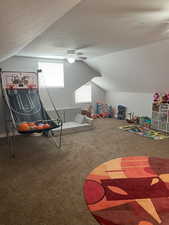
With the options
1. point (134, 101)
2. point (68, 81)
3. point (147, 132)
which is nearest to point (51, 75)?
point (68, 81)

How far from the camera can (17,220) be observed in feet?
5.42

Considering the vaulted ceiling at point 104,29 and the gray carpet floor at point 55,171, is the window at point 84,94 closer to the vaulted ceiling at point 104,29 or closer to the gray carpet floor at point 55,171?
the vaulted ceiling at point 104,29

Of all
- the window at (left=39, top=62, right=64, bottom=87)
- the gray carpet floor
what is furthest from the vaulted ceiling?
the gray carpet floor

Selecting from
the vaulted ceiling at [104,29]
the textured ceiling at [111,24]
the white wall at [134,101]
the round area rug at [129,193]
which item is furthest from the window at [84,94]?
the round area rug at [129,193]

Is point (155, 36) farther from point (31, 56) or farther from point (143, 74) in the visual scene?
point (31, 56)

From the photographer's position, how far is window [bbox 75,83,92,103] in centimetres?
618

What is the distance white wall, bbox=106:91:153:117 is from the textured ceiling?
7.73 ft

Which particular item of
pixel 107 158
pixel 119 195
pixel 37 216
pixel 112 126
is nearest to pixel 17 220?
pixel 37 216

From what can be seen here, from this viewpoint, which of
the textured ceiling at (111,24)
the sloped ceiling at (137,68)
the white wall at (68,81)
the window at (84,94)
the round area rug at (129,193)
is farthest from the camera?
the window at (84,94)

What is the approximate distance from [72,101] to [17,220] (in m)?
4.32

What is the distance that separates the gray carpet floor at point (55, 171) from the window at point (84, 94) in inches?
81.2

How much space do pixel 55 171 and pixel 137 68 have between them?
11.1ft

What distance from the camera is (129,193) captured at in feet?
6.14

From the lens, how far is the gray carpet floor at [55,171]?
173 centimetres
